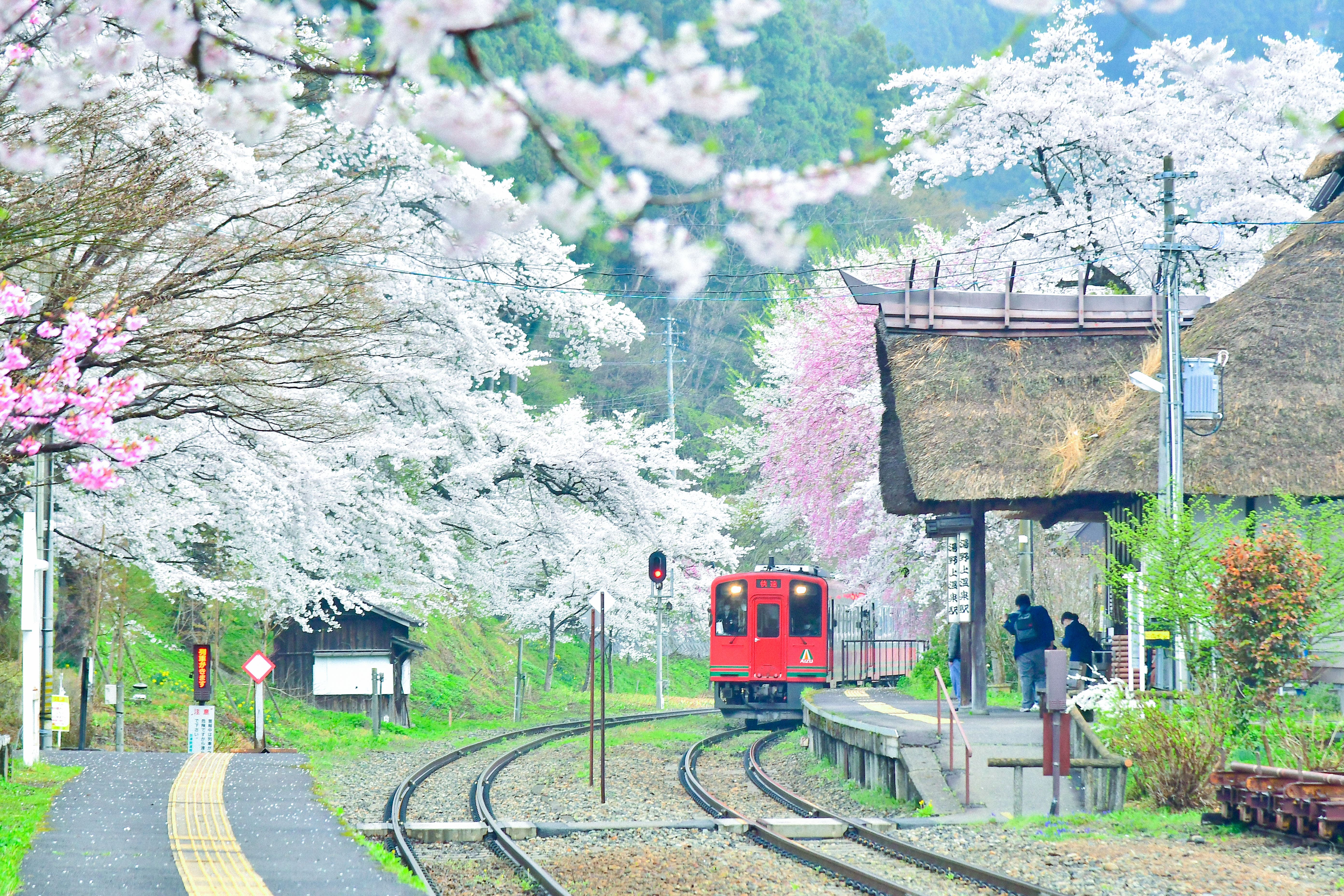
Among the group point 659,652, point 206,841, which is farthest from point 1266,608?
point 659,652

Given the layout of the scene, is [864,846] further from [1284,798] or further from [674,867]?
[1284,798]

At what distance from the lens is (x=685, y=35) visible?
3953 mm

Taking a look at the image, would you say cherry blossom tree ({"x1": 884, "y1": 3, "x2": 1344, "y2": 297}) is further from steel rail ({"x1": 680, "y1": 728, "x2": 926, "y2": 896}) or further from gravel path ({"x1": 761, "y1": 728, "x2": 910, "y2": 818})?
steel rail ({"x1": 680, "y1": 728, "x2": 926, "y2": 896})

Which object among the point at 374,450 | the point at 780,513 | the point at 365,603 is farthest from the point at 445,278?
the point at 780,513

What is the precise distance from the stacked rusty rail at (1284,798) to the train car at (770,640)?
1323 cm

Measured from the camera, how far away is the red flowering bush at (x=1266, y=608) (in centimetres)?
1203

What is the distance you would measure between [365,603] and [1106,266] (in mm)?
15051

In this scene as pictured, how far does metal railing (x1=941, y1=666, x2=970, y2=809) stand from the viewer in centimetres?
1284

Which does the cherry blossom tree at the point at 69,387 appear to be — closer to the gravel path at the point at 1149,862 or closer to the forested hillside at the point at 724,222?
the gravel path at the point at 1149,862

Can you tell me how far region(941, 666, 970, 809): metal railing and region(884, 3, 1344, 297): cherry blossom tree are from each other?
11.3 m

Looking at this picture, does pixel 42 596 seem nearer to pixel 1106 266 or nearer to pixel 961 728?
pixel 961 728

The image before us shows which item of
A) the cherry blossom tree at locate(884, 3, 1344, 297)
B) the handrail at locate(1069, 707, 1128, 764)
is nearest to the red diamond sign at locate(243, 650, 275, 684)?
the handrail at locate(1069, 707, 1128, 764)

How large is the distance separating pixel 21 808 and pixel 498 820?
14.0 feet

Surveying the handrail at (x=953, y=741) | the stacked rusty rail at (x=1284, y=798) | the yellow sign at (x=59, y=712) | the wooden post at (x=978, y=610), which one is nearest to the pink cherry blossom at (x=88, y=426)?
the handrail at (x=953, y=741)
